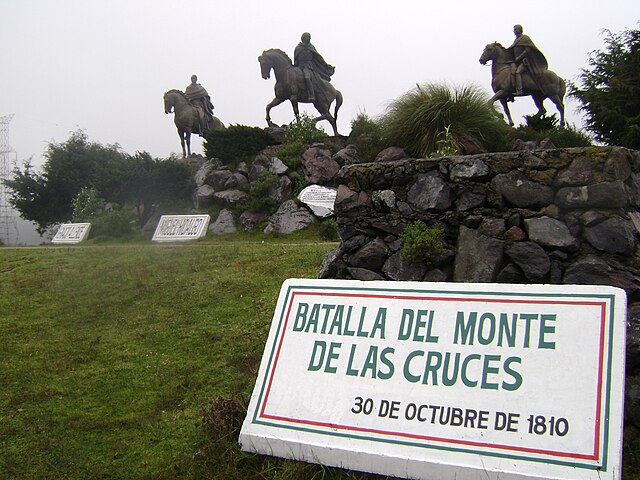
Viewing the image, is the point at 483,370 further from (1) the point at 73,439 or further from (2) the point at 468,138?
(2) the point at 468,138

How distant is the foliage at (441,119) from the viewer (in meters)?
11.0

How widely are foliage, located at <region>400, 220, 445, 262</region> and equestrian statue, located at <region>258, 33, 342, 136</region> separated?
11.9 metres

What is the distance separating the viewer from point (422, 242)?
174 inches

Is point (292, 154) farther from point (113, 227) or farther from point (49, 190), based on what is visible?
point (49, 190)

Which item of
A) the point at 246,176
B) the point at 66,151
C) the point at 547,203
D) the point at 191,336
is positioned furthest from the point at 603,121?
the point at 66,151

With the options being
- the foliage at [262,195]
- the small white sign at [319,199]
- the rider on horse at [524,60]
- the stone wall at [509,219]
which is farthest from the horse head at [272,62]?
the stone wall at [509,219]

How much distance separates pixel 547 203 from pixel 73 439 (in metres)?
3.70

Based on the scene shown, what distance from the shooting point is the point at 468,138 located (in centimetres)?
1067

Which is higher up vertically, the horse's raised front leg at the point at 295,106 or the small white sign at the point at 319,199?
the horse's raised front leg at the point at 295,106

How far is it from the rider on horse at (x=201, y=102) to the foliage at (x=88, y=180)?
3050 mm

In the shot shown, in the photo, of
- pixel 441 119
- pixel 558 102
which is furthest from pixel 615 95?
pixel 441 119

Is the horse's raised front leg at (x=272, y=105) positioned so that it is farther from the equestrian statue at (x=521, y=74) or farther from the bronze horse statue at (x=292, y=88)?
the equestrian statue at (x=521, y=74)

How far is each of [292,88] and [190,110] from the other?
187 inches

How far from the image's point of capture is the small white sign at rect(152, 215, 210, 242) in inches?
483
